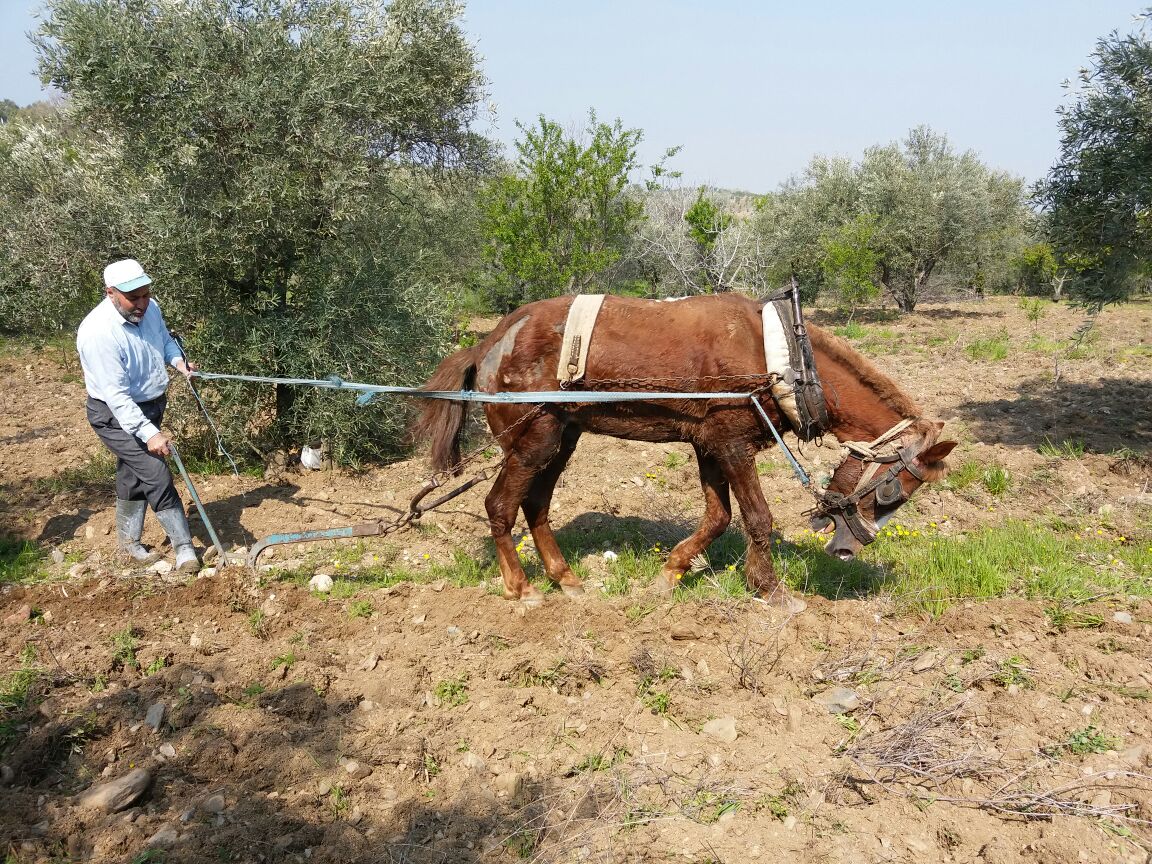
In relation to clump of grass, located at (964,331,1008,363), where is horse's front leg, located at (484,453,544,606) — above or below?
below

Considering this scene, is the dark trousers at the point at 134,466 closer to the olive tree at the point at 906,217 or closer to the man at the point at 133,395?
the man at the point at 133,395

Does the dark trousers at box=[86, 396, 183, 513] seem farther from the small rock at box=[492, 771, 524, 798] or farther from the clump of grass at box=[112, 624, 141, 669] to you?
the small rock at box=[492, 771, 524, 798]

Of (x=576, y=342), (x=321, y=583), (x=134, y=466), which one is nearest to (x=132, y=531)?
(x=134, y=466)

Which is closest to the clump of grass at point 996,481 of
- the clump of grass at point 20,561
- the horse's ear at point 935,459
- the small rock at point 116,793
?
the horse's ear at point 935,459

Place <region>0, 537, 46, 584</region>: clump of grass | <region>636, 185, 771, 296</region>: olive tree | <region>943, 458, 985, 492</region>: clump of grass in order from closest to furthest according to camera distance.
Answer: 1. <region>0, 537, 46, 584</region>: clump of grass
2. <region>943, 458, 985, 492</region>: clump of grass
3. <region>636, 185, 771, 296</region>: olive tree

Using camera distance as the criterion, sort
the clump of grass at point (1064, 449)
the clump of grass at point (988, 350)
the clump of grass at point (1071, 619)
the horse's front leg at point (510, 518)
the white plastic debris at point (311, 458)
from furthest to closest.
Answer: the clump of grass at point (988, 350)
the clump of grass at point (1064, 449)
the white plastic debris at point (311, 458)
the horse's front leg at point (510, 518)
the clump of grass at point (1071, 619)

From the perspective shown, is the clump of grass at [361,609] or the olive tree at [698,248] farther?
the olive tree at [698,248]

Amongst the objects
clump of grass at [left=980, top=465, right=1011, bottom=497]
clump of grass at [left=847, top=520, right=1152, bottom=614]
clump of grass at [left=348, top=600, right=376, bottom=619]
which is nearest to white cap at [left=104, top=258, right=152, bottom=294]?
clump of grass at [left=348, top=600, right=376, bottom=619]

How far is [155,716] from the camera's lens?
3.73m

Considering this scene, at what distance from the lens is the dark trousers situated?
5480mm

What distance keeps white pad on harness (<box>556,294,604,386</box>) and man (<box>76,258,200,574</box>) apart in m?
2.84

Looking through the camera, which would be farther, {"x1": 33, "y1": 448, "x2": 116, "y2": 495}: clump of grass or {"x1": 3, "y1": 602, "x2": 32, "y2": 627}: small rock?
{"x1": 33, "y1": 448, "x2": 116, "y2": 495}: clump of grass

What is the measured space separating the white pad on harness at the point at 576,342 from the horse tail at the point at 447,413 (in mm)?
864

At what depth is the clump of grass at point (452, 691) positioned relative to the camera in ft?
13.3
